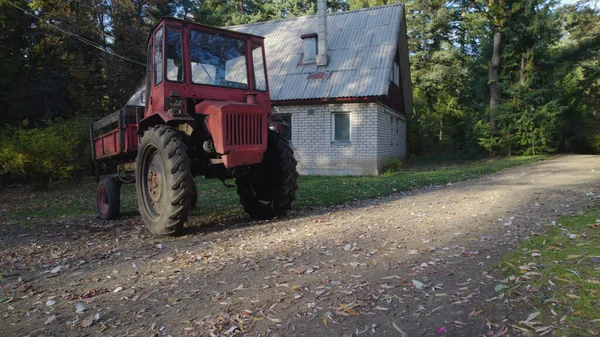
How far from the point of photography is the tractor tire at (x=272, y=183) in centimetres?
668

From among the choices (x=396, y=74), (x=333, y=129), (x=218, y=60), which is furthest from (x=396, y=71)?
(x=218, y=60)

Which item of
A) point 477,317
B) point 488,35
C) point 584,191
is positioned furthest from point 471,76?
point 477,317

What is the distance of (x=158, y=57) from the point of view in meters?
6.12

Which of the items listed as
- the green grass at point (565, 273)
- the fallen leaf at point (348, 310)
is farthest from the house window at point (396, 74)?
the fallen leaf at point (348, 310)

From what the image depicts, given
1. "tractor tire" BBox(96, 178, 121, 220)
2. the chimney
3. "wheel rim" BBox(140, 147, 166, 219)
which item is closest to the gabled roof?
the chimney

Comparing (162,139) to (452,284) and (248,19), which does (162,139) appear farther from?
(248,19)

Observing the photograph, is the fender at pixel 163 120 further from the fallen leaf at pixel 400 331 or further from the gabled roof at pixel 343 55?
the gabled roof at pixel 343 55

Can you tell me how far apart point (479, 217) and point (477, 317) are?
358cm

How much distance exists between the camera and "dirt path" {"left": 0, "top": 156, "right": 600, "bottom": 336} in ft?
9.57

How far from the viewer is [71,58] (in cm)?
2195

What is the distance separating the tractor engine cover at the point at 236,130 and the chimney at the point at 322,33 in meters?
12.8

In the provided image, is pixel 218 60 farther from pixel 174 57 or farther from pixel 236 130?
pixel 236 130

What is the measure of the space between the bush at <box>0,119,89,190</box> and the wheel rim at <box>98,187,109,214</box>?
6475 millimetres

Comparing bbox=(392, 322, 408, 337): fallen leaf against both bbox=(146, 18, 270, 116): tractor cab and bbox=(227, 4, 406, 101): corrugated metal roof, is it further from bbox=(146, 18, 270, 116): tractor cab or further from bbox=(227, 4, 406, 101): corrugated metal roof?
bbox=(227, 4, 406, 101): corrugated metal roof
